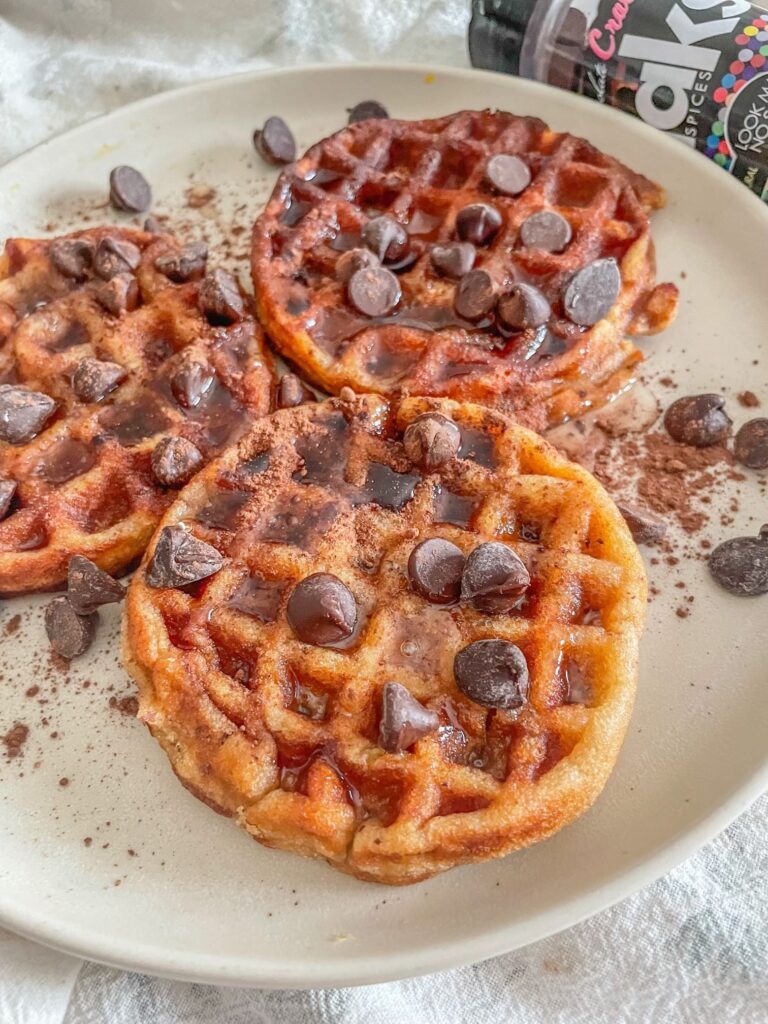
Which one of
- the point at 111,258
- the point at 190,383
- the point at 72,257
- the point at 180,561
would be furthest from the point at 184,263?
the point at 180,561

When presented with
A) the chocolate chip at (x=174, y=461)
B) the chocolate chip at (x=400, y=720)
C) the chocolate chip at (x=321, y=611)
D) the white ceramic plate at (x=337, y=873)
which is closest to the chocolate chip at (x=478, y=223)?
the white ceramic plate at (x=337, y=873)

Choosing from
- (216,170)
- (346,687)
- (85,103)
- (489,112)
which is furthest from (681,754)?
(85,103)

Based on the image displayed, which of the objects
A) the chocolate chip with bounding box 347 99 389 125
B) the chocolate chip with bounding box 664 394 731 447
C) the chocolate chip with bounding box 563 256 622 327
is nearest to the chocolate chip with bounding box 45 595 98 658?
the chocolate chip with bounding box 563 256 622 327

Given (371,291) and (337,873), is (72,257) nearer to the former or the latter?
(371,291)

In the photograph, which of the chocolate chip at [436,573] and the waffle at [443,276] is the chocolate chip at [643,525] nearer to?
the waffle at [443,276]

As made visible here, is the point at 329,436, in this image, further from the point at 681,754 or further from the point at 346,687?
the point at 681,754

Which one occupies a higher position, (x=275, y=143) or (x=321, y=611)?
(x=275, y=143)

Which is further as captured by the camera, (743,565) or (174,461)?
(174,461)
